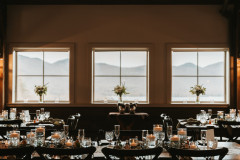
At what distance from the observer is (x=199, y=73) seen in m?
8.93

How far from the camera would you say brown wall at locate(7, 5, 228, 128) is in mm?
8633

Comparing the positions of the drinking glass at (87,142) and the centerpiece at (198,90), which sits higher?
the centerpiece at (198,90)

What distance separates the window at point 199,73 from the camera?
8852 millimetres

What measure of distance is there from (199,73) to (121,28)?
2435 mm

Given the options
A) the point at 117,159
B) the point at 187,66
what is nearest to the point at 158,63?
the point at 187,66

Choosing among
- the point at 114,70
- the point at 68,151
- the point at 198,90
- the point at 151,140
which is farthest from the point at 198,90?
the point at 68,151

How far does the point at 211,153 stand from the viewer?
2.60 meters

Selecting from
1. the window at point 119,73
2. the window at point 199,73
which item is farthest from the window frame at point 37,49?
the window at point 199,73

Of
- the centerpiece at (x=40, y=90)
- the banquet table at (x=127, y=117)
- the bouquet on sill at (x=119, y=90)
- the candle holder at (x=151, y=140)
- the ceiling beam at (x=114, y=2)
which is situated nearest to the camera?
the candle holder at (x=151, y=140)

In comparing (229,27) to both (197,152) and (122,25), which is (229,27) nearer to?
(122,25)

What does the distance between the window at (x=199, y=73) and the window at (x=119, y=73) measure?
0.86 metres

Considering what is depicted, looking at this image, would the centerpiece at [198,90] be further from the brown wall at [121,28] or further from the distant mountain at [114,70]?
the distant mountain at [114,70]

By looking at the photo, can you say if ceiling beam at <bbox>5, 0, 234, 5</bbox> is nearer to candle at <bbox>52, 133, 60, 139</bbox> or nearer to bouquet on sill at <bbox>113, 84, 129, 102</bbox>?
bouquet on sill at <bbox>113, 84, 129, 102</bbox>

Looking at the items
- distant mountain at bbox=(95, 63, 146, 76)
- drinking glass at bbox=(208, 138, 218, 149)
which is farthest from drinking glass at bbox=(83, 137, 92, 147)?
distant mountain at bbox=(95, 63, 146, 76)
